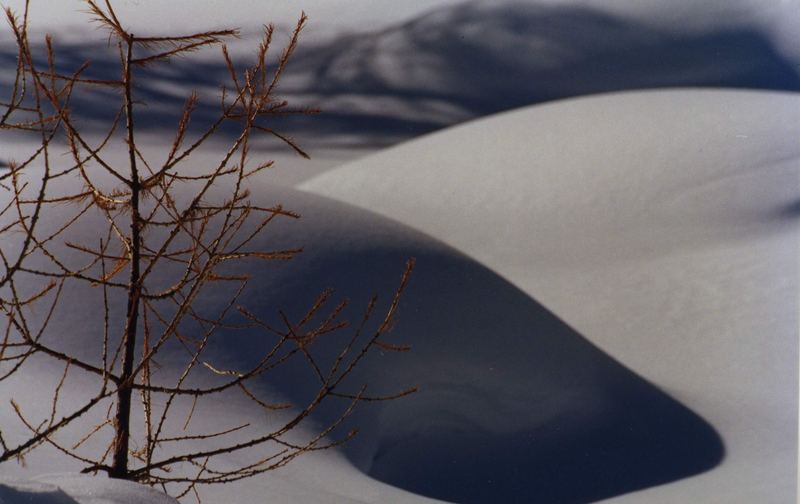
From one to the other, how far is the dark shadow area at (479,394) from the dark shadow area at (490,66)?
1.92 meters

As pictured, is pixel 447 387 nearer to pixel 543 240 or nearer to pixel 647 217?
pixel 543 240

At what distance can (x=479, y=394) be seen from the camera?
923 cm

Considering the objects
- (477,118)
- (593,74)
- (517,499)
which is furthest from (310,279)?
(593,74)

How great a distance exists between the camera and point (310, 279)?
9211 millimetres

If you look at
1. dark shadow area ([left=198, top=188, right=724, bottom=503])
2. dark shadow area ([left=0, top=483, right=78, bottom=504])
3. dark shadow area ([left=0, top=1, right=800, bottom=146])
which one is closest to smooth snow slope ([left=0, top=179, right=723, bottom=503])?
dark shadow area ([left=198, top=188, right=724, bottom=503])

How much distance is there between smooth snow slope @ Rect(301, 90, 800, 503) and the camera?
31.4ft

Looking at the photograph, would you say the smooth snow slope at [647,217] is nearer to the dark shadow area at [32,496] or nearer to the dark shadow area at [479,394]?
the dark shadow area at [479,394]

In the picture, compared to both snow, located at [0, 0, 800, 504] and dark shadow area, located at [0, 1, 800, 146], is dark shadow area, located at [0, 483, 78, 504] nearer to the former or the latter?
snow, located at [0, 0, 800, 504]

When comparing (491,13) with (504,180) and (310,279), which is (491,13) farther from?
(310,279)

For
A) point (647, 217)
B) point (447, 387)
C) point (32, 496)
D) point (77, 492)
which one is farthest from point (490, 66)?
point (32, 496)

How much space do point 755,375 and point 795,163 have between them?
3.43 meters

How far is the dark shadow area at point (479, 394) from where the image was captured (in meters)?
8.22

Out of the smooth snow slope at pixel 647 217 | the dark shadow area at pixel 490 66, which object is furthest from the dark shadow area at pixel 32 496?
the dark shadow area at pixel 490 66

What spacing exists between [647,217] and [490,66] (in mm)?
3158
